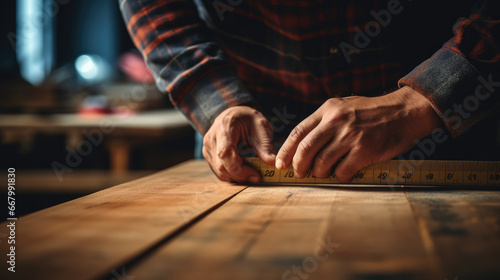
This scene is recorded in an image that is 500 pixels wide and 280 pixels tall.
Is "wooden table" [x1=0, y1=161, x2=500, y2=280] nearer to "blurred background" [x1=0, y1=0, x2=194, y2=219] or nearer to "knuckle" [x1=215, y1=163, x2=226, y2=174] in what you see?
"knuckle" [x1=215, y1=163, x2=226, y2=174]

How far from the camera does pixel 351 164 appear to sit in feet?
3.16

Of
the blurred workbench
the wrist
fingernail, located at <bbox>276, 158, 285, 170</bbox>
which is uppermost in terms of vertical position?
the wrist

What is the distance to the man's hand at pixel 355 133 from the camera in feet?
3.12

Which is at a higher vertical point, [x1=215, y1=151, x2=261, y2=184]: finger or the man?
the man

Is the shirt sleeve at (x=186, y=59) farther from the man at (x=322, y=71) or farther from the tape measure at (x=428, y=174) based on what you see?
the tape measure at (x=428, y=174)

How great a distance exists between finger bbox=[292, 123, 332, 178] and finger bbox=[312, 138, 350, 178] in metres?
0.01

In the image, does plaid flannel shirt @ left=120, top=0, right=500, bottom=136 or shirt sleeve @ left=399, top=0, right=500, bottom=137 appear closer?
shirt sleeve @ left=399, top=0, right=500, bottom=137

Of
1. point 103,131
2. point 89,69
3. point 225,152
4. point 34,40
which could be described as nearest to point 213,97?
point 225,152

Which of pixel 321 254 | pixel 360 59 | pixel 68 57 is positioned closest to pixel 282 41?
pixel 360 59

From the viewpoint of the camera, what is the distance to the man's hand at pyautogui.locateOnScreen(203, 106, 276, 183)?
1036 mm

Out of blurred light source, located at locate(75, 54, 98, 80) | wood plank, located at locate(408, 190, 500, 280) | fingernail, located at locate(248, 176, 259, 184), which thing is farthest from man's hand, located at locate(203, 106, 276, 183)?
blurred light source, located at locate(75, 54, 98, 80)

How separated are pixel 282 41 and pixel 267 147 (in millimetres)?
546

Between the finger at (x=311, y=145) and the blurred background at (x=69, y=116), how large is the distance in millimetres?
2158

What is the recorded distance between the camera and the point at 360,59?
138 cm
